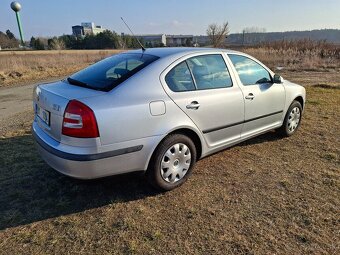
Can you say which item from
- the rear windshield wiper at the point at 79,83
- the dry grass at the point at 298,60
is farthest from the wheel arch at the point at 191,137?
the dry grass at the point at 298,60

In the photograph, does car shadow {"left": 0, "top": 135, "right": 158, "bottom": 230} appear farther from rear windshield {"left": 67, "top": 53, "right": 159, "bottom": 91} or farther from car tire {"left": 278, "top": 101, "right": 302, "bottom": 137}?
car tire {"left": 278, "top": 101, "right": 302, "bottom": 137}

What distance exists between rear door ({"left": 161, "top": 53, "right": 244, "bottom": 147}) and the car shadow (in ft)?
3.18

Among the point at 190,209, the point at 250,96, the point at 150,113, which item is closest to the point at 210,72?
the point at 250,96

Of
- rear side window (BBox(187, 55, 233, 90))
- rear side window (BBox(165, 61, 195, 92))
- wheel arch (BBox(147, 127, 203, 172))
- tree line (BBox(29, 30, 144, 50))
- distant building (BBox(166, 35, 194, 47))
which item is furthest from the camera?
tree line (BBox(29, 30, 144, 50))

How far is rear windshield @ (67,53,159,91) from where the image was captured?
10.2ft

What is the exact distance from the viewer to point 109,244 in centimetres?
254

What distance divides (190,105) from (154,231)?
55.1 inches

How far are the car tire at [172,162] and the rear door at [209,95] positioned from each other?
30 cm

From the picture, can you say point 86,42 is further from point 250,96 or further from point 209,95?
point 209,95

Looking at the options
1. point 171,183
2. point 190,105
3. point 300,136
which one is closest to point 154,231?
point 171,183

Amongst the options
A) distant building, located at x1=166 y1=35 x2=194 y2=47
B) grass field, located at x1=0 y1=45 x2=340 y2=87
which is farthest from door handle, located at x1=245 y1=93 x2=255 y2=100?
grass field, located at x1=0 y1=45 x2=340 y2=87

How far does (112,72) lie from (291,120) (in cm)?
331

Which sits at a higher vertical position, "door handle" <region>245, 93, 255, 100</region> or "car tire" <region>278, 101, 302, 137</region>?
"door handle" <region>245, 93, 255, 100</region>

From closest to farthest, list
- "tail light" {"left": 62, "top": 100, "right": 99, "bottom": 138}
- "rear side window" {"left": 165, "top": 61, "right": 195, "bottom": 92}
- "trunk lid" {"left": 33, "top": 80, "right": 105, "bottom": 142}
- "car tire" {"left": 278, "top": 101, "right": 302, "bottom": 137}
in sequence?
"tail light" {"left": 62, "top": 100, "right": 99, "bottom": 138}, "trunk lid" {"left": 33, "top": 80, "right": 105, "bottom": 142}, "rear side window" {"left": 165, "top": 61, "right": 195, "bottom": 92}, "car tire" {"left": 278, "top": 101, "right": 302, "bottom": 137}
